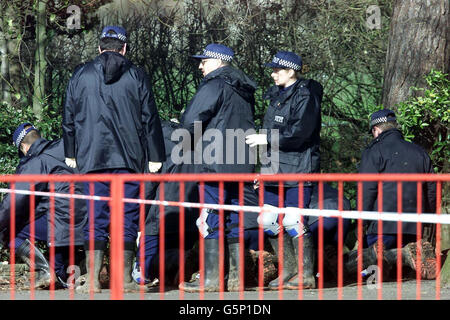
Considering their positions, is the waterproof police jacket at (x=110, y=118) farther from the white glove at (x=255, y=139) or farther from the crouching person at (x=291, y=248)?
the crouching person at (x=291, y=248)

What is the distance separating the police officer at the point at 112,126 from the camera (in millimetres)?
7340

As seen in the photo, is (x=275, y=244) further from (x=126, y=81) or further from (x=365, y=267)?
(x=126, y=81)

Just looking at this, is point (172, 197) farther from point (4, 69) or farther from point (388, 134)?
point (4, 69)

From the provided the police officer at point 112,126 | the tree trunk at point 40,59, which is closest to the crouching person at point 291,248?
the police officer at point 112,126

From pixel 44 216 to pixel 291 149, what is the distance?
2032 millimetres

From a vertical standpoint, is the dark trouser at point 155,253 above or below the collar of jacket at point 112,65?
below

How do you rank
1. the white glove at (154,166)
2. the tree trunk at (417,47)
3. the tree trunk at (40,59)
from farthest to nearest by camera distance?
the tree trunk at (40,59)
the tree trunk at (417,47)
the white glove at (154,166)

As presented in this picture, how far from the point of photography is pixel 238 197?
7.86 meters

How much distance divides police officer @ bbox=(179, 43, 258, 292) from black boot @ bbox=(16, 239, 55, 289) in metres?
1.19

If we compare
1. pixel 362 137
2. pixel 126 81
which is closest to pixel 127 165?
pixel 126 81

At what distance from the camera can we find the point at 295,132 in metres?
7.74

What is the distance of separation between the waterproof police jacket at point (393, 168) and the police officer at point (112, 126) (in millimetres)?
1895

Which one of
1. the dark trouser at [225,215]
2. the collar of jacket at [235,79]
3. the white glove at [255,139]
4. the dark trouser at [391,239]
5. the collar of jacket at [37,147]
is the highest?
the collar of jacket at [235,79]
